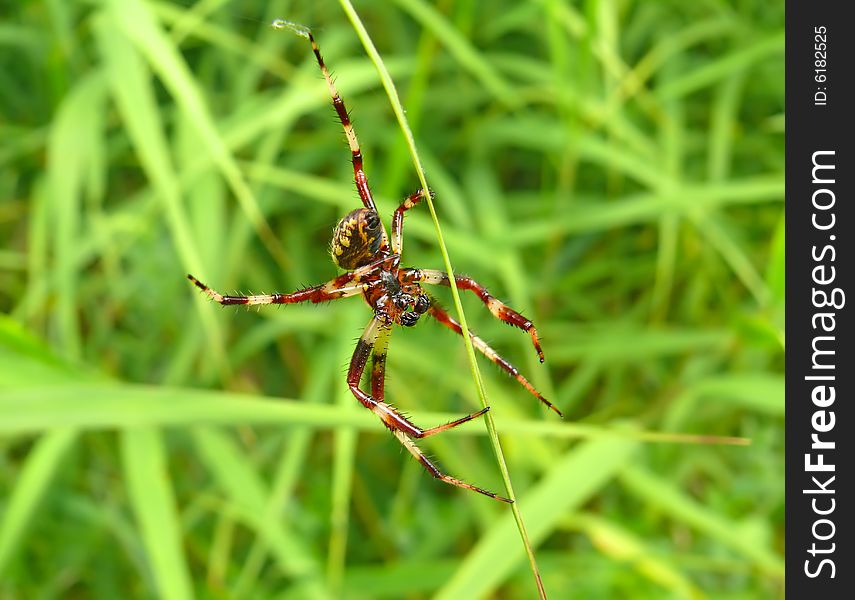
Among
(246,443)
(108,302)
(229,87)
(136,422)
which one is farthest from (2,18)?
(136,422)

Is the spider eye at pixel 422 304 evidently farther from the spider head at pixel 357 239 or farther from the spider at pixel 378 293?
the spider head at pixel 357 239

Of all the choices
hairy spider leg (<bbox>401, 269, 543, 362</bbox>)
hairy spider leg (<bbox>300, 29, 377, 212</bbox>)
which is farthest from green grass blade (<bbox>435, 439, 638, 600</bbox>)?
hairy spider leg (<bbox>300, 29, 377, 212</bbox>)

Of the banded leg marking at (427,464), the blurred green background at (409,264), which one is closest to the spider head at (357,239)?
the banded leg marking at (427,464)

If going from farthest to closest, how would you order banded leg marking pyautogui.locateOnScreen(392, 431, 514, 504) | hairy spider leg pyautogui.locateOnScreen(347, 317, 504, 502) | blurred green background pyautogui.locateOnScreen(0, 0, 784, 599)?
blurred green background pyautogui.locateOnScreen(0, 0, 784, 599)
hairy spider leg pyautogui.locateOnScreen(347, 317, 504, 502)
banded leg marking pyautogui.locateOnScreen(392, 431, 514, 504)

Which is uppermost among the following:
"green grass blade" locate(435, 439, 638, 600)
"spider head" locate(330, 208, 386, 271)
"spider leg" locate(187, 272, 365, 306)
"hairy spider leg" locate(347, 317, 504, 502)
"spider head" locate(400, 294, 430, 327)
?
"spider head" locate(330, 208, 386, 271)

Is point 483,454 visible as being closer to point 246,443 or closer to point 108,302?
point 246,443

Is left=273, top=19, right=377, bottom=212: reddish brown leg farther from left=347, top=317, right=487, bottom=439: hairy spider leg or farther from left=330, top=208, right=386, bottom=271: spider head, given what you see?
left=347, top=317, right=487, bottom=439: hairy spider leg

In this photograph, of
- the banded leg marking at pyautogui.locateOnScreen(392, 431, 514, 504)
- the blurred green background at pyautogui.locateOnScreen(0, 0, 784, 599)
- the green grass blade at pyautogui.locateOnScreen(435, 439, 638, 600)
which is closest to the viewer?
the banded leg marking at pyautogui.locateOnScreen(392, 431, 514, 504)

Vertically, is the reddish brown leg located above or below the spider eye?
above

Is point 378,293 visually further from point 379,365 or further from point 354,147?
point 354,147
